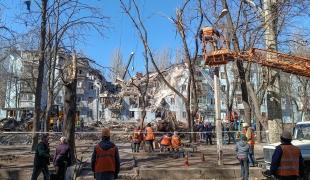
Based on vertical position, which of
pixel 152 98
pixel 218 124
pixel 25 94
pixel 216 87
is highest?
pixel 25 94

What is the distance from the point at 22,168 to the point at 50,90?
21.6 m

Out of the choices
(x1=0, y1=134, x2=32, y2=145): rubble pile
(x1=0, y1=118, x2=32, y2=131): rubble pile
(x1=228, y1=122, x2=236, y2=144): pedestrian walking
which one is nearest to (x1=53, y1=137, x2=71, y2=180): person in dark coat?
(x1=228, y1=122, x2=236, y2=144): pedestrian walking

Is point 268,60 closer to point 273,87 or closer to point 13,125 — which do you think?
point 273,87

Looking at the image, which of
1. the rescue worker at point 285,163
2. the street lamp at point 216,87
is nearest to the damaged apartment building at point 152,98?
the street lamp at point 216,87

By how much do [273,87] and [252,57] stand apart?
5738 mm

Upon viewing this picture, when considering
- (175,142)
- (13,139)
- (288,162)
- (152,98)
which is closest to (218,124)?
(175,142)

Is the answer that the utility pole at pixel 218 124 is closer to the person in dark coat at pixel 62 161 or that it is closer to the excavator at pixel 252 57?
the excavator at pixel 252 57

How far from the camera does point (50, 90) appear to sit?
126ft

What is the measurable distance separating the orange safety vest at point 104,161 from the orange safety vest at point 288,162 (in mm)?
3368

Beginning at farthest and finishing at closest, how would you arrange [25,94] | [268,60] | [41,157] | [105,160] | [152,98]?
[25,94] < [152,98] < [268,60] < [41,157] < [105,160]

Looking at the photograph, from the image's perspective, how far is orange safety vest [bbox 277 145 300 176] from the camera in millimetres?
8742

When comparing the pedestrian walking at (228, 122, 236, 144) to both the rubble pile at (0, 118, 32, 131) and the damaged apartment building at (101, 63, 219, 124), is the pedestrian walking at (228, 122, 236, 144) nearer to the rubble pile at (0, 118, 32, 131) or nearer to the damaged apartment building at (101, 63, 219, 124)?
the damaged apartment building at (101, 63, 219, 124)

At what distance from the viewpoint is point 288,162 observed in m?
8.77

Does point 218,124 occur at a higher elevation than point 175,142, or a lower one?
higher
